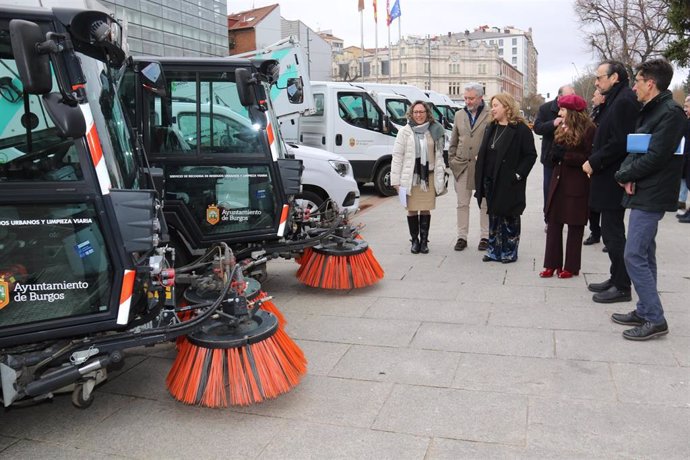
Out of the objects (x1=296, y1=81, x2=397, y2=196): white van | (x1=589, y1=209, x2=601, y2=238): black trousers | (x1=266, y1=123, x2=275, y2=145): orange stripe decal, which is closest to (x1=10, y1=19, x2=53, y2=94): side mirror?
(x1=266, y1=123, x2=275, y2=145): orange stripe decal

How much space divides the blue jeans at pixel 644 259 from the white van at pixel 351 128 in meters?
8.89

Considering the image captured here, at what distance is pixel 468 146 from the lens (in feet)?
24.5

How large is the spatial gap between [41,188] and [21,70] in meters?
Result: 0.65

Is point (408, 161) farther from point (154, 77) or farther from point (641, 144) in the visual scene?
point (154, 77)

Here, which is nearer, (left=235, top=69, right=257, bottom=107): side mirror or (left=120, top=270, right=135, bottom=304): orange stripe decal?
Result: (left=120, top=270, right=135, bottom=304): orange stripe decal

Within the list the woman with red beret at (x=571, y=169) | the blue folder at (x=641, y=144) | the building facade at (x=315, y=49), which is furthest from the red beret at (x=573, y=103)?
the building facade at (x=315, y=49)

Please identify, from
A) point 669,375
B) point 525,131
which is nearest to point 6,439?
point 669,375

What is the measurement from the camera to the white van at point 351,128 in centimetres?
1276

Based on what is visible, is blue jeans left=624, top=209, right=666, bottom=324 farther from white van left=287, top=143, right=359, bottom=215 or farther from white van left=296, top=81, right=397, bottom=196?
white van left=296, top=81, right=397, bottom=196

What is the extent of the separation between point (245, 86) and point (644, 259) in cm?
347

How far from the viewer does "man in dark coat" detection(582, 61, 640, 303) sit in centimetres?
510

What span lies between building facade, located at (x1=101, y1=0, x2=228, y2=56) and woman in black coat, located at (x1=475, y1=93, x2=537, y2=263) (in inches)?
1176

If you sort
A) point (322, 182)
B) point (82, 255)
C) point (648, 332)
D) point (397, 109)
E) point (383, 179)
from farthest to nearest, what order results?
point (397, 109), point (383, 179), point (322, 182), point (648, 332), point (82, 255)

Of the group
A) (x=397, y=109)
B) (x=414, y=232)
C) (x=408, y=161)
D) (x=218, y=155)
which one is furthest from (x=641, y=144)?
(x=397, y=109)
